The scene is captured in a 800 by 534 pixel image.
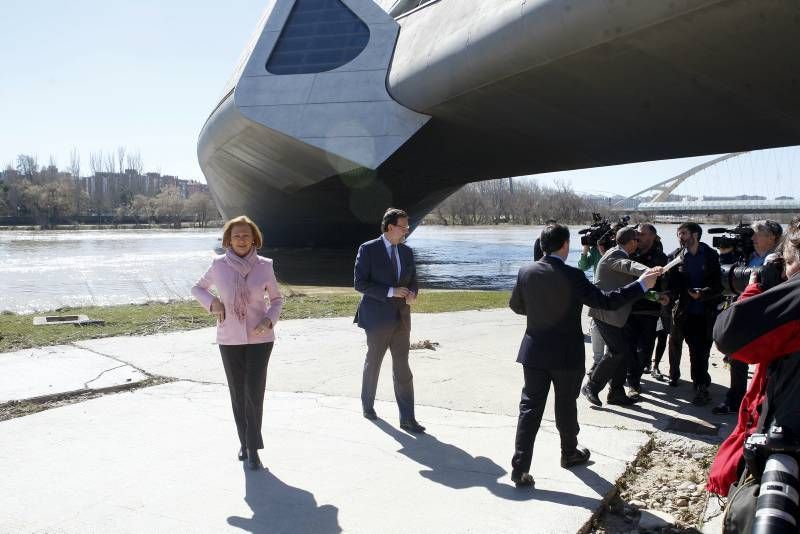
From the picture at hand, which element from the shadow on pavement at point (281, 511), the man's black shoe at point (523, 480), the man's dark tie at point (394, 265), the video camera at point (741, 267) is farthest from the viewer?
the man's dark tie at point (394, 265)

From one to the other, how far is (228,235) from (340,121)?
20204 millimetres

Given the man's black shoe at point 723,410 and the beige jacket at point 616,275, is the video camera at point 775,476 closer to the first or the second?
the beige jacket at point 616,275

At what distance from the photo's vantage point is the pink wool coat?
483cm

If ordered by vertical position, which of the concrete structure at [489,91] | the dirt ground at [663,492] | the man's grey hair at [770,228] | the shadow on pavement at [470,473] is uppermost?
the concrete structure at [489,91]

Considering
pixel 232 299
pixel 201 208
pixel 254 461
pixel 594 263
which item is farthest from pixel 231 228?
pixel 201 208

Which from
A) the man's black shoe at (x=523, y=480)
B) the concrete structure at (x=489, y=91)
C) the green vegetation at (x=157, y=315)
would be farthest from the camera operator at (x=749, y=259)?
the concrete structure at (x=489, y=91)

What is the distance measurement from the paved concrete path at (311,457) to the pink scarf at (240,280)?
1105mm

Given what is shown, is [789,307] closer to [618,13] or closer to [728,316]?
[728,316]

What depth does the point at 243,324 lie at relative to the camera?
4836mm

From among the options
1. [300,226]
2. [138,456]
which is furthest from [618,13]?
[300,226]

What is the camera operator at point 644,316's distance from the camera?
680 centimetres

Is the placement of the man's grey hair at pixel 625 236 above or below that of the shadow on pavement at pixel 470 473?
above

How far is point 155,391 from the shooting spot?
263 inches

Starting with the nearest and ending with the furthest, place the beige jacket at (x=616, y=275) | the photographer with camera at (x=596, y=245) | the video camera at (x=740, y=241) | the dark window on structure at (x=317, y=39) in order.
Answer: the beige jacket at (x=616, y=275) < the video camera at (x=740, y=241) < the photographer with camera at (x=596, y=245) < the dark window on structure at (x=317, y=39)
